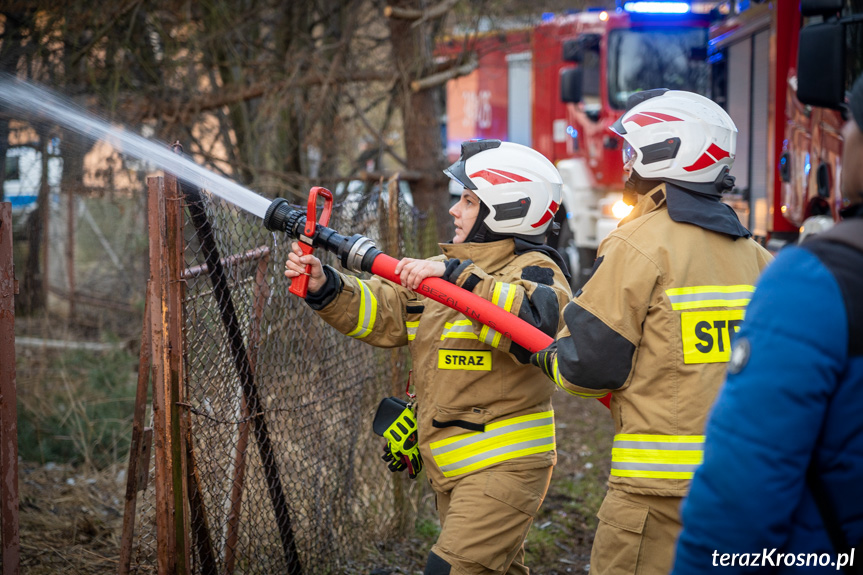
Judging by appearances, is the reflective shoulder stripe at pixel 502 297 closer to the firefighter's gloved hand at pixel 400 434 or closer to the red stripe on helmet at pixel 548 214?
the red stripe on helmet at pixel 548 214

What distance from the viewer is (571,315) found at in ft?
7.28

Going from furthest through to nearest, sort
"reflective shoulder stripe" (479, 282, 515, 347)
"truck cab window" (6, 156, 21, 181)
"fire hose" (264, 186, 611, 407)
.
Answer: "truck cab window" (6, 156, 21, 181) → "reflective shoulder stripe" (479, 282, 515, 347) → "fire hose" (264, 186, 611, 407)

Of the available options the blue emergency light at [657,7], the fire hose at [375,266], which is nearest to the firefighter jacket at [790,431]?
the fire hose at [375,266]

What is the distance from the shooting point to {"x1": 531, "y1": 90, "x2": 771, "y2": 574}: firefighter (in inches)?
85.6

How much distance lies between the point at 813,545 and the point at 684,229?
1.02m

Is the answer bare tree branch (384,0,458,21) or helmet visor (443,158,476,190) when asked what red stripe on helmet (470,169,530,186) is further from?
bare tree branch (384,0,458,21)

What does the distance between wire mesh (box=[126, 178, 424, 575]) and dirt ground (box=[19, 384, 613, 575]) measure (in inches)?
7.2

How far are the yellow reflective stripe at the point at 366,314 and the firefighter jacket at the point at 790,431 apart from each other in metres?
1.63

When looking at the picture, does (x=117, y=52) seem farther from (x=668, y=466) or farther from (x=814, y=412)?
(x=814, y=412)

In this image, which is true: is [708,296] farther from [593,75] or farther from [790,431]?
[593,75]

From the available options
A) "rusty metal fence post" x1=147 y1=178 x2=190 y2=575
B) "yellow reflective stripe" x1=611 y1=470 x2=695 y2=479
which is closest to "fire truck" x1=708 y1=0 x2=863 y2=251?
"yellow reflective stripe" x1=611 y1=470 x2=695 y2=479

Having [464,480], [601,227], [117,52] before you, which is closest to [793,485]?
[464,480]

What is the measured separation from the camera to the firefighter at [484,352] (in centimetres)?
264

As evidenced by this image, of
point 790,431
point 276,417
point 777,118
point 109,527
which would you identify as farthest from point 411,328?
point 777,118
